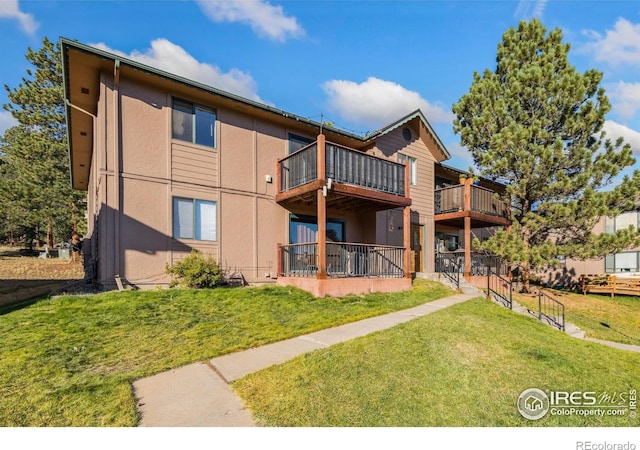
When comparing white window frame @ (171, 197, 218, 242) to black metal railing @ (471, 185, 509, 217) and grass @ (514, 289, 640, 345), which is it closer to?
black metal railing @ (471, 185, 509, 217)

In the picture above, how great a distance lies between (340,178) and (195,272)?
539cm

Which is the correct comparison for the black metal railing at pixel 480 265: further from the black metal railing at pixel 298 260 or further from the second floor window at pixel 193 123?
the second floor window at pixel 193 123

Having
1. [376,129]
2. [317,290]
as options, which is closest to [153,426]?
[317,290]

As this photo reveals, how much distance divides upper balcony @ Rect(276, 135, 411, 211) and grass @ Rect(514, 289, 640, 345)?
704 cm

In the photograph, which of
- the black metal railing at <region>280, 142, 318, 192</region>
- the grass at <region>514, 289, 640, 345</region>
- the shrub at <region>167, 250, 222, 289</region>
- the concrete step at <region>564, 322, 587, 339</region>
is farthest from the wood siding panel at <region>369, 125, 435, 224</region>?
the shrub at <region>167, 250, 222, 289</region>

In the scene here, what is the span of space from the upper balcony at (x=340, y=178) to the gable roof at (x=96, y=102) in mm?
2042

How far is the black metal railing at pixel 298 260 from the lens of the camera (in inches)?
492

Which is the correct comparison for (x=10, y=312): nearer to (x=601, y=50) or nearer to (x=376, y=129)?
(x=376, y=129)

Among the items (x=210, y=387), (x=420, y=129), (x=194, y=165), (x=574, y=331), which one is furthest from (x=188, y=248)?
(x=420, y=129)

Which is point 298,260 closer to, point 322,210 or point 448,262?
point 322,210

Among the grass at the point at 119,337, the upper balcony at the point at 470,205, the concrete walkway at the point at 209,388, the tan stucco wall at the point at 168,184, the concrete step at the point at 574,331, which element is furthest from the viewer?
the upper balcony at the point at 470,205

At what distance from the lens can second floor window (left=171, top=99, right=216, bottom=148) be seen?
11266 mm

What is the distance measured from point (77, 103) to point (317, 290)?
1032 centimetres

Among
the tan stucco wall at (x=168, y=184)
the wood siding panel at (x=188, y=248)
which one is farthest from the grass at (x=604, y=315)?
the wood siding panel at (x=188, y=248)
